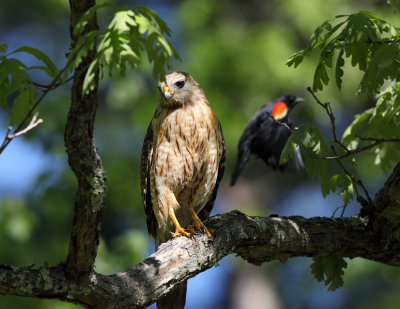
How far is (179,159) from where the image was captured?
419 cm

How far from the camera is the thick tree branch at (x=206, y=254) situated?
251cm

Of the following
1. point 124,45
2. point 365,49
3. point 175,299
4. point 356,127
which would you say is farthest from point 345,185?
point 124,45

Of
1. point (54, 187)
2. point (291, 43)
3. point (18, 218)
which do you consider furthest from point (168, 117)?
point (291, 43)

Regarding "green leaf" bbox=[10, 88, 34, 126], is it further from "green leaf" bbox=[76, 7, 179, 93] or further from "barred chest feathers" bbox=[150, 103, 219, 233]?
"barred chest feathers" bbox=[150, 103, 219, 233]

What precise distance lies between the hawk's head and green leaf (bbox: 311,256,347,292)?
4.97ft

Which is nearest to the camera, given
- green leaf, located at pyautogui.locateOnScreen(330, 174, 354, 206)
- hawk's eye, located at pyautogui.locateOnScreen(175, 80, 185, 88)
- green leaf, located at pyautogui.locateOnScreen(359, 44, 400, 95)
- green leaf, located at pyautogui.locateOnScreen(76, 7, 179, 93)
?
green leaf, located at pyautogui.locateOnScreen(76, 7, 179, 93)

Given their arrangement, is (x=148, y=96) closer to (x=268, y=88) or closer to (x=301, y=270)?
(x=268, y=88)

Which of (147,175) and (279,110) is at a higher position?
(279,110)

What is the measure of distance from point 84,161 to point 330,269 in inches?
86.6

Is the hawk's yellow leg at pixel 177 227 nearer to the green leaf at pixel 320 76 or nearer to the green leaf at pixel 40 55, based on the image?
the green leaf at pixel 320 76

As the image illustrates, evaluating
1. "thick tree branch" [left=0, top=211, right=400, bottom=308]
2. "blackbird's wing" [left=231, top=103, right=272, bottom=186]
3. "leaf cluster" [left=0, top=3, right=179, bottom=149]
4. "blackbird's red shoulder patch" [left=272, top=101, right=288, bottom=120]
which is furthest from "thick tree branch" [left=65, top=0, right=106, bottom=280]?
"blackbird's red shoulder patch" [left=272, top=101, right=288, bottom=120]

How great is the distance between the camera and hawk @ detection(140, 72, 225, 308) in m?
4.21

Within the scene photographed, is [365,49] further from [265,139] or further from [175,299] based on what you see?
[265,139]

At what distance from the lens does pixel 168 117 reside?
4332mm
